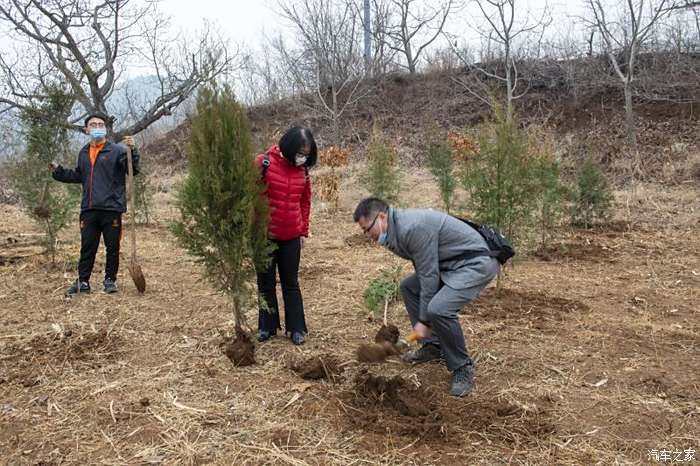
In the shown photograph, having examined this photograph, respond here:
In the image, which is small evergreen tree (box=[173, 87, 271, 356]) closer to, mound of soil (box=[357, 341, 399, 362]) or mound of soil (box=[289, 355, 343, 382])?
mound of soil (box=[289, 355, 343, 382])

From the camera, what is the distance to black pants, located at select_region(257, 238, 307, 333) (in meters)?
4.51

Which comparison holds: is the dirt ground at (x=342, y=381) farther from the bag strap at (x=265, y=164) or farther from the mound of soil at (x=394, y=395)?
the bag strap at (x=265, y=164)

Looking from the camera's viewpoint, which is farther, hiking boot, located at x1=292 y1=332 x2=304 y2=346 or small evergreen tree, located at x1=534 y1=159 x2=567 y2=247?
small evergreen tree, located at x1=534 y1=159 x2=567 y2=247

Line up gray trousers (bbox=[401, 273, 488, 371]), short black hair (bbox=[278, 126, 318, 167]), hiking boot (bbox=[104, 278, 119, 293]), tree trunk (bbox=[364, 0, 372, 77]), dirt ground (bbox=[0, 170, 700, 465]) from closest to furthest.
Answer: dirt ground (bbox=[0, 170, 700, 465])
gray trousers (bbox=[401, 273, 488, 371])
short black hair (bbox=[278, 126, 318, 167])
hiking boot (bbox=[104, 278, 119, 293])
tree trunk (bbox=[364, 0, 372, 77])

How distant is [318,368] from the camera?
4004mm

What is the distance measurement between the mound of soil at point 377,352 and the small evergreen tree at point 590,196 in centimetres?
740

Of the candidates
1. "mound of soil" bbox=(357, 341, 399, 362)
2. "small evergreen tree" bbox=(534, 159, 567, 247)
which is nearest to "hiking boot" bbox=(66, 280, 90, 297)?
"mound of soil" bbox=(357, 341, 399, 362)

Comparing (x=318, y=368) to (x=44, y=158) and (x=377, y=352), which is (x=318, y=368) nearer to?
(x=377, y=352)

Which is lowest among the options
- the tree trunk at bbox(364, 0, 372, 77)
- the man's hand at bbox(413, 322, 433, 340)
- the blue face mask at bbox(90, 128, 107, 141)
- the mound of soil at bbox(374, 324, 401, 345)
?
the mound of soil at bbox(374, 324, 401, 345)

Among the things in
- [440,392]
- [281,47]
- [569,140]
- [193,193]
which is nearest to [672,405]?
[440,392]

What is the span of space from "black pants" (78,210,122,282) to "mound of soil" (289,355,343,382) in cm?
295

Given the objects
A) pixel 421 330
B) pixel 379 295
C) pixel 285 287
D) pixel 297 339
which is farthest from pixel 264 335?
pixel 421 330

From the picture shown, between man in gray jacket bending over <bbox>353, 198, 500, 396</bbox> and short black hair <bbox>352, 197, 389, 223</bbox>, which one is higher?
short black hair <bbox>352, 197, 389, 223</bbox>

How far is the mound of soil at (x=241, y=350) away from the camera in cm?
→ 425
